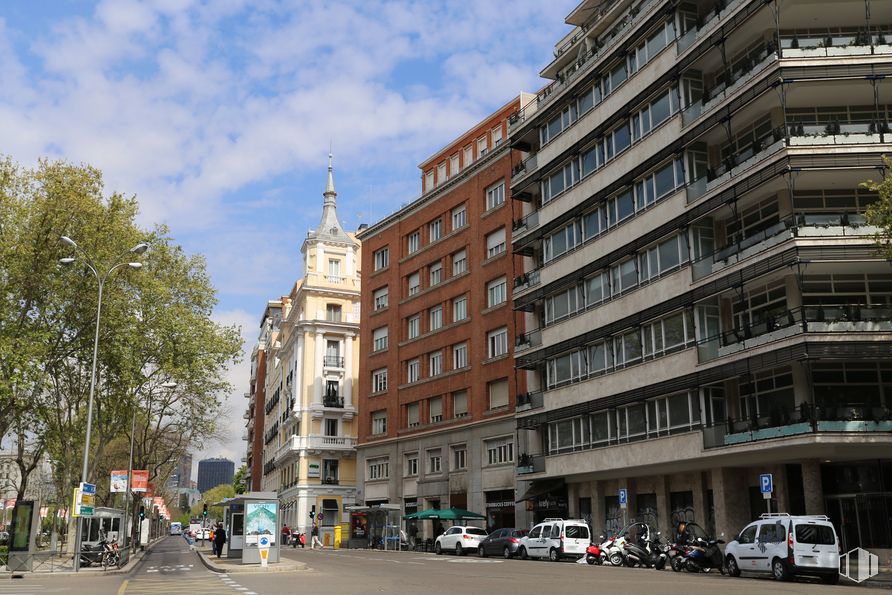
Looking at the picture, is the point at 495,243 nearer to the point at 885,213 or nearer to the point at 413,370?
the point at 413,370

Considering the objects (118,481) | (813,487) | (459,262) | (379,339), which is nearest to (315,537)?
(379,339)

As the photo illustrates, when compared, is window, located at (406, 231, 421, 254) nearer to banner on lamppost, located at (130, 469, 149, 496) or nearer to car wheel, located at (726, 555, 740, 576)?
banner on lamppost, located at (130, 469, 149, 496)

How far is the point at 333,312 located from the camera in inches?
3184

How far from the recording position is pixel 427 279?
2418 inches

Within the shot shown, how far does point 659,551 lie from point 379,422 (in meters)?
34.8

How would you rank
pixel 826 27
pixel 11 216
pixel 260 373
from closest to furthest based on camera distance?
pixel 826 27, pixel 11 216, pixel 260 373

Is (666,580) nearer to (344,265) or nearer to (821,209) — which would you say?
(821,209)

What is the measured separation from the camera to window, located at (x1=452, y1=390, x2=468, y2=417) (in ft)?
181

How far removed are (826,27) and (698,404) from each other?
15284mm

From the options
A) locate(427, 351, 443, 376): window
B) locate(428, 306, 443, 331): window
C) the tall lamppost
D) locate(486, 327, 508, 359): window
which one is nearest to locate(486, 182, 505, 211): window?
locate(486, 327, 508, 359): window

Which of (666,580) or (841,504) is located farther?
(841,504)

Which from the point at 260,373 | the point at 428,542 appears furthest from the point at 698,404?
the point at 260,373

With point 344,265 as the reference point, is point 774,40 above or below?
below

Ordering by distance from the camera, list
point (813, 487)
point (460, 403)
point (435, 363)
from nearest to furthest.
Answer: point (813, 487) < point (460, 403) < point (435, 363)
